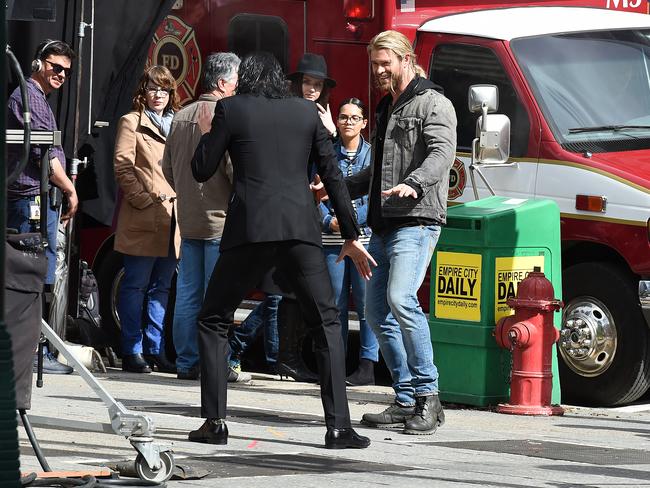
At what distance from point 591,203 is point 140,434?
4.30 meters

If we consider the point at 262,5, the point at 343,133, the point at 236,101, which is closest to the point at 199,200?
the point at 343,133

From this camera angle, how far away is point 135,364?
454 inches

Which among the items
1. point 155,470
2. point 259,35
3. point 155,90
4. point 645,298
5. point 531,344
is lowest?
point 531,344

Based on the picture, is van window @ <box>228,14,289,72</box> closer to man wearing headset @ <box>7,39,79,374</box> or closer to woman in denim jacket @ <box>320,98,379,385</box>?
woman in denim jacket @ <box>320,98,379,385</box>

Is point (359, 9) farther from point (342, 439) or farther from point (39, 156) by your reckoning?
point (342, 439)

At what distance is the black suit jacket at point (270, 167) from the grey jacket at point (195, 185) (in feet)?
8.36

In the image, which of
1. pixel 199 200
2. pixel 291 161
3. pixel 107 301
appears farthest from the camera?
pixel 107 301

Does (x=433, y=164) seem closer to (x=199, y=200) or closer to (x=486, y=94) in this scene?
(x=486, y=94)

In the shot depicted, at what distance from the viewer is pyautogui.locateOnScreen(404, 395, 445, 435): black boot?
843 centimetres

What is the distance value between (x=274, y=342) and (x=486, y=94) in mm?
2429

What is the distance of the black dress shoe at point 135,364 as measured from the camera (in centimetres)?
1153

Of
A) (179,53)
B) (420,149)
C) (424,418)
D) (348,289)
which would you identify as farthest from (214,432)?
(179,53)

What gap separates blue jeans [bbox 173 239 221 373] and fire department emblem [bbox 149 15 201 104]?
1.62m

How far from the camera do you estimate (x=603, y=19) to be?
1115 cm
